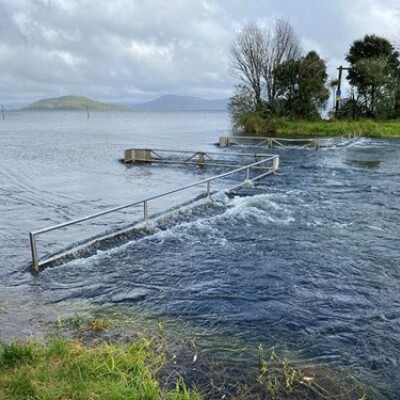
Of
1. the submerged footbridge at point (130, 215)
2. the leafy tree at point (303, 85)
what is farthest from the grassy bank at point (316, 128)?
the submerged footbridge at point (130, 215)

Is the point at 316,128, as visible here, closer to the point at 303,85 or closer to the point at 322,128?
the point at 322,128

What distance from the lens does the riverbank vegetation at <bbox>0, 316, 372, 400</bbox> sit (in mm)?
4434

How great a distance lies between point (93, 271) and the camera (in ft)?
28.6

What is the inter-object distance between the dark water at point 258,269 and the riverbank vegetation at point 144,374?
2.11 feet

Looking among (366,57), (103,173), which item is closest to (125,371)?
(103,173)

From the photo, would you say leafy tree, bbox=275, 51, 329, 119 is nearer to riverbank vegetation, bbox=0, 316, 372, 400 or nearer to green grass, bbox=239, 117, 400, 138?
green grass, bbox=239, 117, 400, 138

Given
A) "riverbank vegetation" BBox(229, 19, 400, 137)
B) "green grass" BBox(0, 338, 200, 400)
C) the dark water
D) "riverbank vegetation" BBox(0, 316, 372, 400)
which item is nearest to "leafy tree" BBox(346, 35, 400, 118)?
"riverbank vegetation" BBox(229, 19, 400, 137)

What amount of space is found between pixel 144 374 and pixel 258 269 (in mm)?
4329

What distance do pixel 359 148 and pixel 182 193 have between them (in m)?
19.6

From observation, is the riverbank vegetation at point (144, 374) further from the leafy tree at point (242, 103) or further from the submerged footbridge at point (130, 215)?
the leafy tree at point (242, 103)

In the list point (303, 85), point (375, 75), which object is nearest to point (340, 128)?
point (303, 85)

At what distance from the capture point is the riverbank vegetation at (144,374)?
4.43 m

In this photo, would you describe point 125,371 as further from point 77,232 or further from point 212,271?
point 77,232

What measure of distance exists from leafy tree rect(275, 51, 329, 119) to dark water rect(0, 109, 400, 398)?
102 feet
